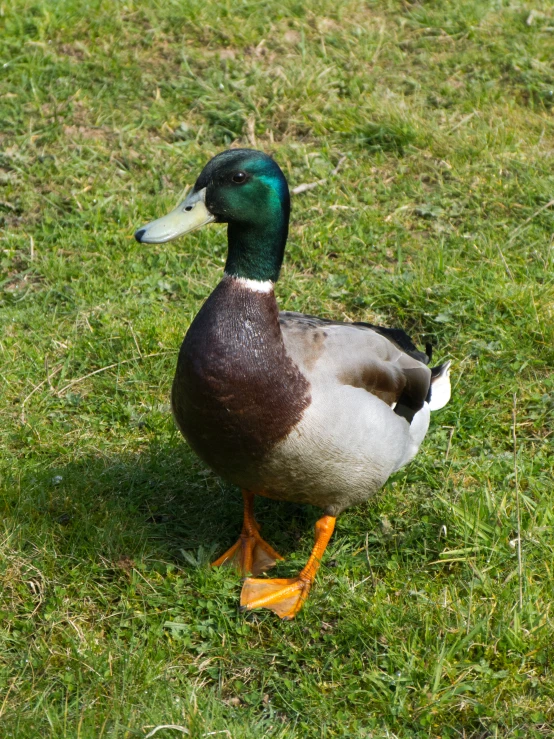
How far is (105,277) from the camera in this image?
16.1 feet

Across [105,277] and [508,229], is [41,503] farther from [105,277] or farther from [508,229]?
[508,229]

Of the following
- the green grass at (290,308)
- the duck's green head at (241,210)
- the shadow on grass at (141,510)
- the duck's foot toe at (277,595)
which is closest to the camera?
the green grass at (290,308)

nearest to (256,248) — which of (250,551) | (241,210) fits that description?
(241,210)

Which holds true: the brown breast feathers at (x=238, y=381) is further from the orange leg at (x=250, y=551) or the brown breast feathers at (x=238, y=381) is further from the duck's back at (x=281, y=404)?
the orange leg at (x=250, y=551)

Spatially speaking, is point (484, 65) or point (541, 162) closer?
point (541, 162)

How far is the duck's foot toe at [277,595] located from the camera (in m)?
3.28

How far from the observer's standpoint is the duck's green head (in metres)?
3.05

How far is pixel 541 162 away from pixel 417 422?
99.8 inches

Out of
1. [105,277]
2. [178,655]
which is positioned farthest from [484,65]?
[178,655]

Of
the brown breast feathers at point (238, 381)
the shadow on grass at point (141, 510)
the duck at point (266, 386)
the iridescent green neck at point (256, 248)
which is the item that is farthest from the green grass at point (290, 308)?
the iridescent green neck at point (256, 248)

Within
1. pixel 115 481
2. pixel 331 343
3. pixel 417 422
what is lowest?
pixel 115 481

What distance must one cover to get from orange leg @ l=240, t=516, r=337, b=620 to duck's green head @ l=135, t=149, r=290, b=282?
991 millimetres

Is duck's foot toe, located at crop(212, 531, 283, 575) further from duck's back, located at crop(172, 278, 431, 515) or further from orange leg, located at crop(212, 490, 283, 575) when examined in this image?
duck's back, located at crop(172, 278, 431, 515)

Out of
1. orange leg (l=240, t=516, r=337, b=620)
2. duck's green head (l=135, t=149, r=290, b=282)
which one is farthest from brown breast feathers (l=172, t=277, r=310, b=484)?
orange leg (l=240, t=516, r=337, b=620)
